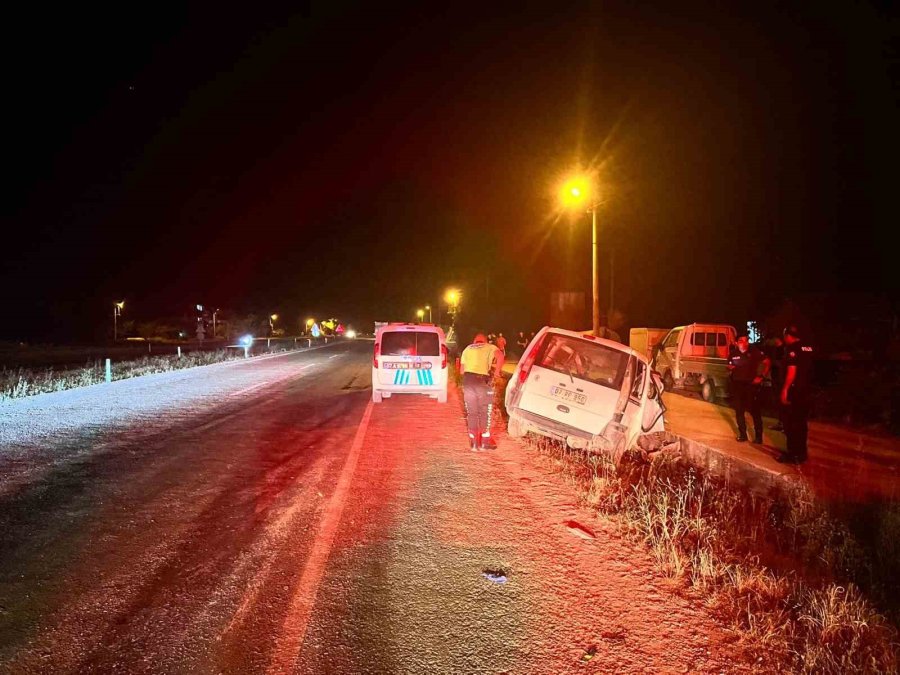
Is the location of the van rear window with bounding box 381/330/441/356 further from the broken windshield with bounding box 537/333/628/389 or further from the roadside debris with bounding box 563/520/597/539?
the roadside debris with bounding box 563/520/597/539

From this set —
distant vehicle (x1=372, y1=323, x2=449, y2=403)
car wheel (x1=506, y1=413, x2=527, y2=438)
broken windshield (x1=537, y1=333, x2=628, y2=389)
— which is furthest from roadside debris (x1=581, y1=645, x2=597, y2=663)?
distant vehicle (x1=372, y1=323, x2=449, y2=403)

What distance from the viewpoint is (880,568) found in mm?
5234

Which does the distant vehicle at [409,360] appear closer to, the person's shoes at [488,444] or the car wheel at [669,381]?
the person's shoes at [488,444]

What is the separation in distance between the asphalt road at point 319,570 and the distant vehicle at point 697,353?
9058 millimetres

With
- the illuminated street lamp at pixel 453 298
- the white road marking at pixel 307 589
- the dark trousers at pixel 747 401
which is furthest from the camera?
the illuminated street lamp at pixel 453 298

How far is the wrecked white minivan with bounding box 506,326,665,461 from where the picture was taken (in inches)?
308

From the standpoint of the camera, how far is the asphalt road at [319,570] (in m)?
3.32

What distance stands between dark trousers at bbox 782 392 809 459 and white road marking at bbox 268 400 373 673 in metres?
6.18

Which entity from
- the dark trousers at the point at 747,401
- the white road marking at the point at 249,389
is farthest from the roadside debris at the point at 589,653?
the white road marking at the point at 249,389

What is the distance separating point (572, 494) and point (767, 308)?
2650 centimetres

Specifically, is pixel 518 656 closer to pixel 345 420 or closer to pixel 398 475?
pixel 398 475

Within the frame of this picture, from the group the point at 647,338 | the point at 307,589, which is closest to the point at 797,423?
the point at 307,589

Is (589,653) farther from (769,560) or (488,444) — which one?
(488,444)

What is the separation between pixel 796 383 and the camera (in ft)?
25.5
